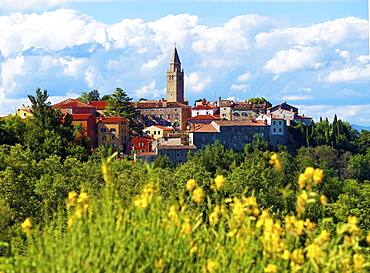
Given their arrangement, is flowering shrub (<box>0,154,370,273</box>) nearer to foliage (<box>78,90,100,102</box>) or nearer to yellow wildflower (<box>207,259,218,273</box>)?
yellow wildflower (<box>207,259,218,273</box>)

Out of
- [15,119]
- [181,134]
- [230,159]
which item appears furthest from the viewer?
[181,134]

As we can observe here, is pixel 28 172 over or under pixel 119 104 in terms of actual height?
under

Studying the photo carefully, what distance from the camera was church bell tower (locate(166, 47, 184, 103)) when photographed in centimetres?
10006

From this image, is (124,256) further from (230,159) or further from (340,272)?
(230,159)

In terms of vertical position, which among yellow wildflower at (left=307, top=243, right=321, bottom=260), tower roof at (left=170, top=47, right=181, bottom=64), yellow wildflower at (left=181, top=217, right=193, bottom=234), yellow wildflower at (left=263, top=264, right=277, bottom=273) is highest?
tower roof at (left=170, top=47, right=181, bottom=64)

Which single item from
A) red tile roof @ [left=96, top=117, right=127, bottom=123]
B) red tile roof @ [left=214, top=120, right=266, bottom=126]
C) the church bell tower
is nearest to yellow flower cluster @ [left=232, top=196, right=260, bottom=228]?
red tile roof @ [left=96, top=117, right=127, bottom=123]

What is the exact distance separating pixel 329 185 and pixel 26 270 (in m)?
42.9

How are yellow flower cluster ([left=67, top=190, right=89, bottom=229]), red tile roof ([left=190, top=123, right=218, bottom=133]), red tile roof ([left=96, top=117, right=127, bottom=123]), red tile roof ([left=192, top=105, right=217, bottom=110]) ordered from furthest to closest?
red tile roof ([left=192, top=105, right=217, bottom=110]) → red tile roof ([left=190, top=123, right=218, bottom=133]) → red tile roof ([left=96, top=117, right=127, bottom=123]) → yellow flower cluster ([left=67, top=190, right=89, bottom=229])

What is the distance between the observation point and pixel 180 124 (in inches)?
2982

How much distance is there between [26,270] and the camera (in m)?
4.13

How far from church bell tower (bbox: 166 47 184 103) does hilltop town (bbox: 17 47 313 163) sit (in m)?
16.3

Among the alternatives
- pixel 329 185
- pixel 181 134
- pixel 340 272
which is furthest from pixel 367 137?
pixel 340 272

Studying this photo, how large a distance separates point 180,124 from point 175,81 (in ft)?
82.2

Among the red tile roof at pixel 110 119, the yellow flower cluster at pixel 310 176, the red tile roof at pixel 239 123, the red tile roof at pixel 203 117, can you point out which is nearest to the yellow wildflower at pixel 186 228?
the yellow flower cluster at pixel 310 176
